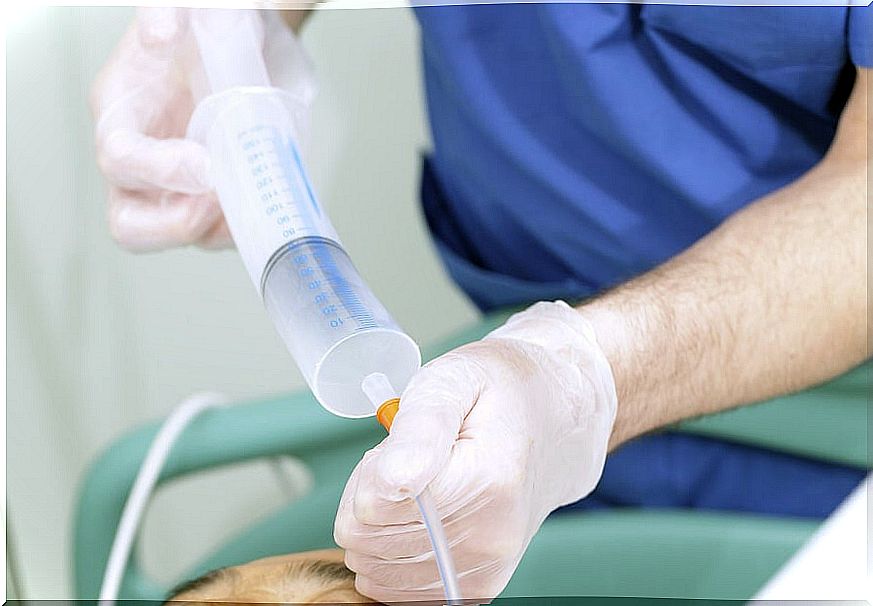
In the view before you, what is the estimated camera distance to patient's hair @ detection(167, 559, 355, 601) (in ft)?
1.81

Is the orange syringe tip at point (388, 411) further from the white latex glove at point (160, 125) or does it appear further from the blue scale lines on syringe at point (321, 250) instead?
the white latex glove at point (160, 125)

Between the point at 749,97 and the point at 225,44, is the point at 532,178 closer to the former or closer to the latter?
the point at 749,97

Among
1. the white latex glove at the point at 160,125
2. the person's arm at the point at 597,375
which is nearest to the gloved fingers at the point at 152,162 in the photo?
the white latex glove at the point at 160,125

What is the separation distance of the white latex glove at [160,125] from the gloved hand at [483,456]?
220 mm

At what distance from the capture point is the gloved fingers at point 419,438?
0.45 meters

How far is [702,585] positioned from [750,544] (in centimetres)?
6

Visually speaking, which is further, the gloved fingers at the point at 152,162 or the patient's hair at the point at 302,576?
the gloved fingers at the point at 152,162

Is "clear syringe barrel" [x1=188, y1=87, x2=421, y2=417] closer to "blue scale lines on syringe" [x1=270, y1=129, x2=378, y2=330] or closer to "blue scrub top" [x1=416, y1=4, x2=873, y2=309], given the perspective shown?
"blue scale lines on syringe" [x1=270, y1=129, x2=378, y2=330]

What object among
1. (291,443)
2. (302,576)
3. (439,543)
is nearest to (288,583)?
(302,576)

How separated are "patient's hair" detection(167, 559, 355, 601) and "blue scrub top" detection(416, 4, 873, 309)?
14.2 inches

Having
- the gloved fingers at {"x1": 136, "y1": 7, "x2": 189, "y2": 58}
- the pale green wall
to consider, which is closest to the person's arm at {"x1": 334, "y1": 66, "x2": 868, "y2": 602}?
the pale green wall

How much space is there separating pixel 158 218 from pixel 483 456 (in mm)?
332

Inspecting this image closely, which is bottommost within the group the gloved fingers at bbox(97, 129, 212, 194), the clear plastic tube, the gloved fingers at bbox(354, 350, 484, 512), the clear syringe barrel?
the clear plastic tube

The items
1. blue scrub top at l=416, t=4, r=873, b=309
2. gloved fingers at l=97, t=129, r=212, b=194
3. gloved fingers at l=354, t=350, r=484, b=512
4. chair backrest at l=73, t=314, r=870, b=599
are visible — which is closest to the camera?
gloved fingers at l=354, t=350, r=484, b=512
